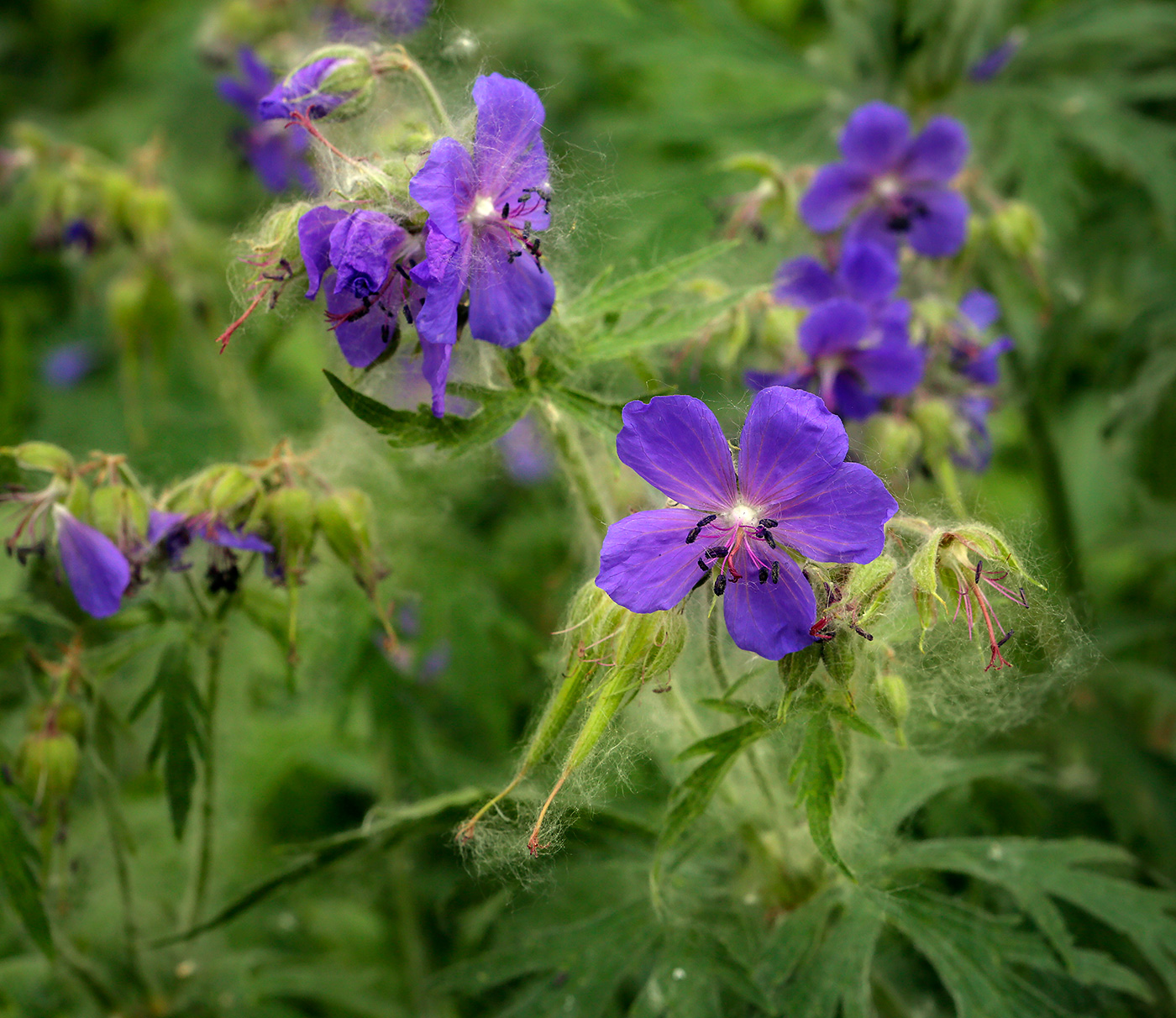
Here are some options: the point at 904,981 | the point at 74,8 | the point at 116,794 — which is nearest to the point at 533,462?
the point at 116,794

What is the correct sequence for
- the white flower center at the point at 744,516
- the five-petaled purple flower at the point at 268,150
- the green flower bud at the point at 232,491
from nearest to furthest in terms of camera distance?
the white flower center at the point at 744,516, the green flower bud at the point at 232,491, the five-petaled purple flower at the point at 268,150

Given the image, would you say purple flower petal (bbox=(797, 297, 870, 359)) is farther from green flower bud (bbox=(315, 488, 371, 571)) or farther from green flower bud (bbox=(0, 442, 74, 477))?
green flower bud (bbox=(0, 442, 74, 477))

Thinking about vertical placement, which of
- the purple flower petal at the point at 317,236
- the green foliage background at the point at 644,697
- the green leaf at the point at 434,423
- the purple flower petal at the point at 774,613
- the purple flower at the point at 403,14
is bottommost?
the green foliage background at the point at 644,697

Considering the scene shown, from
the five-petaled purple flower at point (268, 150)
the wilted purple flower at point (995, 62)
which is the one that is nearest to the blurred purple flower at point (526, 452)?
the five-petaled purple flower at point (268, 150)

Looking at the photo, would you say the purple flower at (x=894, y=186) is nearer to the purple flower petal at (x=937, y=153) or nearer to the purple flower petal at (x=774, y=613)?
the purple flower petal at (x=937, y=153)

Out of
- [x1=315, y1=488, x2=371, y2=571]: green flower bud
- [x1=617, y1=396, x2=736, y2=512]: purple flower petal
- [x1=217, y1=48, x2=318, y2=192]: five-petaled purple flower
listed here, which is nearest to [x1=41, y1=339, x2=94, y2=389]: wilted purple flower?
[x1=217, y1=48, x2=318, y2=192]: five-petaled purple flower

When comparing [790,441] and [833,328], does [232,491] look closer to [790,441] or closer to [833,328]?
[790,441]
